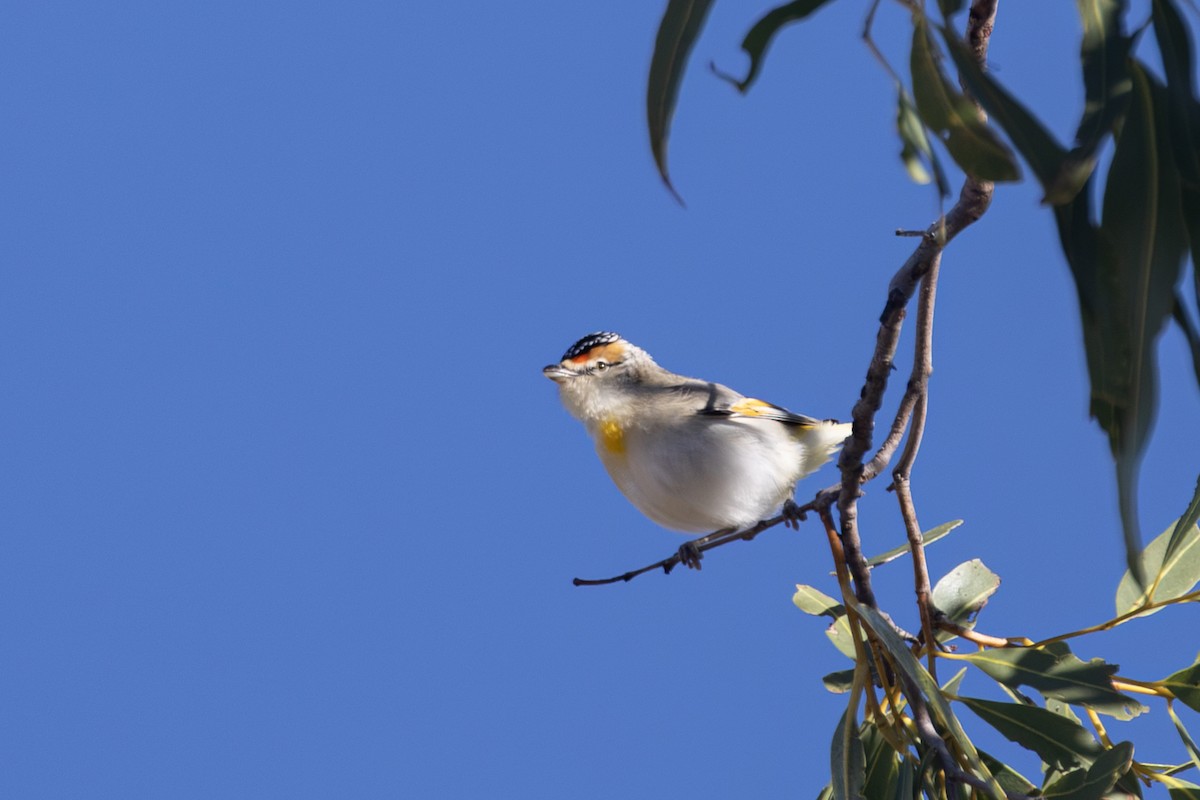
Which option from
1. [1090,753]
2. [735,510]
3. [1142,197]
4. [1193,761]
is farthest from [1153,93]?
[735,510]

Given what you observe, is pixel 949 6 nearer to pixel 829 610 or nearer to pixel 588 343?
pixel 829 610

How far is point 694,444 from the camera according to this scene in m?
2.80

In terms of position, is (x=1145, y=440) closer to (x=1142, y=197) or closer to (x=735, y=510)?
(x=1142, y=197)

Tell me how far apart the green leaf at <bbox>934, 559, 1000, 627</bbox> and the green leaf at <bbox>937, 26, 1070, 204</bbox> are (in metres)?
1.02

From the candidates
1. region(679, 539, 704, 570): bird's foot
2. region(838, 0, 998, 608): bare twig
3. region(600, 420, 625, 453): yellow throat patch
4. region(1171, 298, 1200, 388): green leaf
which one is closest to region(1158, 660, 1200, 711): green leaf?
region(838, 0, 998, 608): bare twig

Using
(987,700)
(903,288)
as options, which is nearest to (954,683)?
(987,700)

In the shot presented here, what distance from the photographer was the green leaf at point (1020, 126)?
1.01 metres

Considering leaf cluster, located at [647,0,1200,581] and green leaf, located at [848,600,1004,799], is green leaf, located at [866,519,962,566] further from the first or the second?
leaf cluster, located at [647,0,1200,581]

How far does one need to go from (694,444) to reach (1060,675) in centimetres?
111

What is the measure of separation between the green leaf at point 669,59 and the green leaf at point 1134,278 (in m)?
0.41

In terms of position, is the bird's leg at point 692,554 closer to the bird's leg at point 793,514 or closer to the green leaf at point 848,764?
the bird's leg at point 793,514

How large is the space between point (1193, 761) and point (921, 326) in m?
0.87

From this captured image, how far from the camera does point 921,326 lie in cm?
160

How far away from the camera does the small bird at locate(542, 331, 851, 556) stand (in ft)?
9.09
